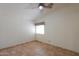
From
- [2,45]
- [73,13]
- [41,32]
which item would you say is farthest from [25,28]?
[73,13]

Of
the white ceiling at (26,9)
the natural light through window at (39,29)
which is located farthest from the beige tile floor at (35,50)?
the white ceiling at (26,9)

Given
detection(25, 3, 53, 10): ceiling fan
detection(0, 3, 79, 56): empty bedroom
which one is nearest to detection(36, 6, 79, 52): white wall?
detection(0, 3, 79, 56): empty bedroom

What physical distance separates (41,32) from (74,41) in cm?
50

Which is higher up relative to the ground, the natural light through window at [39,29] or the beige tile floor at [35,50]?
the natural light through window at [39,29]

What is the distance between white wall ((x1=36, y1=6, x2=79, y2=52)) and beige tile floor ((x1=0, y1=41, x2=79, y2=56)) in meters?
0.07

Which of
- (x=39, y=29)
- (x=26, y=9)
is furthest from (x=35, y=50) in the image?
(x=26, y=9)

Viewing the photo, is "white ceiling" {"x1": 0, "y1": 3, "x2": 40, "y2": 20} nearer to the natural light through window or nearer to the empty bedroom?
the empty bedroom

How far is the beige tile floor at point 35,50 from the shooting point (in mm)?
1557

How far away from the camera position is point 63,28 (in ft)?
5.20

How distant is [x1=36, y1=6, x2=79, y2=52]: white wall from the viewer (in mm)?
1552

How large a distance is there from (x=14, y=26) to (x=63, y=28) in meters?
0.72

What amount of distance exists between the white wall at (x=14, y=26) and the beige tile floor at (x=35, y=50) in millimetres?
75

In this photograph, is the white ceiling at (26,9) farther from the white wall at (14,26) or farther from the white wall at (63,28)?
the white wall at (63,28)

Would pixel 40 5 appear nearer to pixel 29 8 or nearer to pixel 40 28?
pixel 29 8
